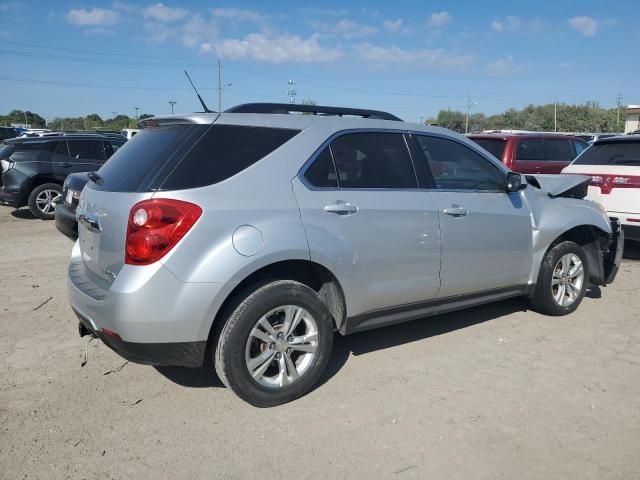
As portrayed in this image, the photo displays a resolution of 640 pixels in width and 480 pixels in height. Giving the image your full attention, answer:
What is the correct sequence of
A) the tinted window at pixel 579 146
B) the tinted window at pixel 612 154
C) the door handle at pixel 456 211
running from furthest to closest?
1. the tinted window at pixel 579 146
2. the tinted window at pixel 612 154
3. the door handle at pixel 456 211

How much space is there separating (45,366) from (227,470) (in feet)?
6.23

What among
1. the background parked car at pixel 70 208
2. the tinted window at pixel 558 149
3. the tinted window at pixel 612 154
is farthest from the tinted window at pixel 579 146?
the background parked car at pixel 70 208

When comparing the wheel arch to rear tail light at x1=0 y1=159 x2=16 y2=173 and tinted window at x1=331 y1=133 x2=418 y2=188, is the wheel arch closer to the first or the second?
tinted window at x1=331 y1=133 x2=418 y2=188

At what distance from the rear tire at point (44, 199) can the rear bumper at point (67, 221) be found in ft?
15.4

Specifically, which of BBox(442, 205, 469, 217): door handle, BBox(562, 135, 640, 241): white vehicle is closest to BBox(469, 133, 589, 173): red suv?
BBox(562, 135, 640, 241): white vehicle

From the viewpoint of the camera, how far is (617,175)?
719cm

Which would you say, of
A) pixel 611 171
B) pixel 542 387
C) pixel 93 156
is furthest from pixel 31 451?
pixel 93 156

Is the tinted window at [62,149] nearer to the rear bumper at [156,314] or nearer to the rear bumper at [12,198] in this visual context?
the rear bumper at [12,198]

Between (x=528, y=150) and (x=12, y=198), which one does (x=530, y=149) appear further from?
(x=12, y=198)

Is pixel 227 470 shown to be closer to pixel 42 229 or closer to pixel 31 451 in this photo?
pixel 31 451

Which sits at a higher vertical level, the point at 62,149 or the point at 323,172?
the point at 62,149

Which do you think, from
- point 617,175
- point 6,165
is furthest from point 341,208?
point 6,165

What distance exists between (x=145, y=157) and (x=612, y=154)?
21.8 feet

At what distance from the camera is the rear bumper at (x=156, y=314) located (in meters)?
2.98
